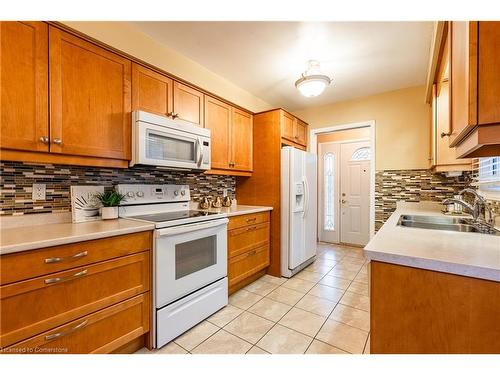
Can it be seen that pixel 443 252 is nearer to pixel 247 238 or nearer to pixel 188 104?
pixel 247 238

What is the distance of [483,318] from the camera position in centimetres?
78

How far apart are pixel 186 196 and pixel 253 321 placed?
4.39 feet

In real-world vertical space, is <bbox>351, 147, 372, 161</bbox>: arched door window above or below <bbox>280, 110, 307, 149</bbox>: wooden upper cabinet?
below

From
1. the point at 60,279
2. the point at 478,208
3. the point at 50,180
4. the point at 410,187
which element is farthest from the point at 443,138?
the point at 50,180

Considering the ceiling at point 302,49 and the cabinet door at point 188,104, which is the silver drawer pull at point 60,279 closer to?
the cabinet door at point 188,104

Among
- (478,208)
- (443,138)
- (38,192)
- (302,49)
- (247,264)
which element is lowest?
(247,264)

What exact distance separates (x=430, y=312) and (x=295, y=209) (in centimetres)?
192

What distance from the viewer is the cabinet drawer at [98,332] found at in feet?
3.65

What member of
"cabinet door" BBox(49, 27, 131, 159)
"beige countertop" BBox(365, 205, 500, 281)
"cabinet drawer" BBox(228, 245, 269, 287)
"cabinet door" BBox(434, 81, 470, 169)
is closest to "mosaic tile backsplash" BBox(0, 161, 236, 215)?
"cabinet door" BBox(49, 27, 131, 159)

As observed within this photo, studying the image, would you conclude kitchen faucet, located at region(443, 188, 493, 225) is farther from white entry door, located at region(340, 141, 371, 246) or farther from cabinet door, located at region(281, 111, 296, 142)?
white entry door, located at region(340, 141, 371, 246)

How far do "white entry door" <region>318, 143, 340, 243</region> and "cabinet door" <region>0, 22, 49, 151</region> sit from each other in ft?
13.0

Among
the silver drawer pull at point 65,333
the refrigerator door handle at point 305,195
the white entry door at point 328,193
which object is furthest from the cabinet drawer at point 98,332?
the white entry door at point 328,193

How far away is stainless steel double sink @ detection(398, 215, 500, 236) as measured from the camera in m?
1.45

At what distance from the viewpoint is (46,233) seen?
1256 millimetres
